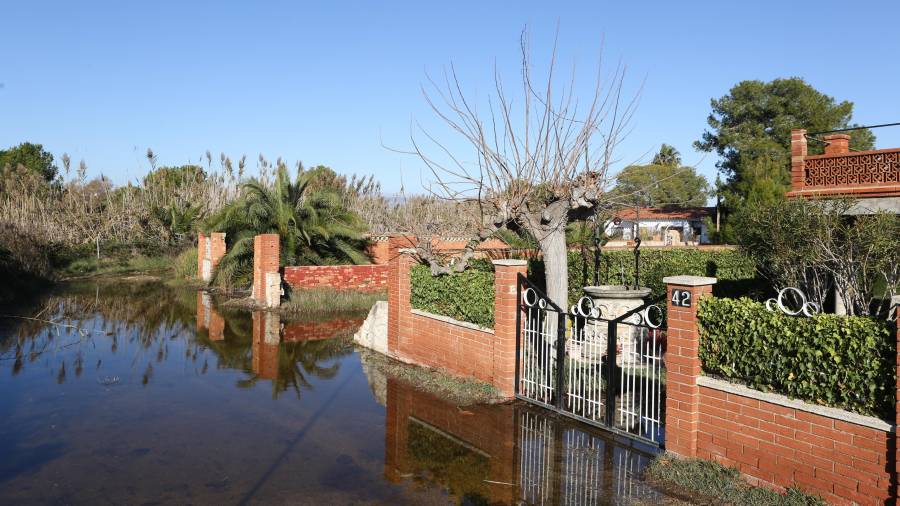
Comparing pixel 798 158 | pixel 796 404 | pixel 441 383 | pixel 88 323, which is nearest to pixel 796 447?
pixel 796 404

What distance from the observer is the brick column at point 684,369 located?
20.4ft

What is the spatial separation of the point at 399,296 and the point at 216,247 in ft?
47.6

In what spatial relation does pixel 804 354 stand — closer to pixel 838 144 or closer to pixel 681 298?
pixel 681 298

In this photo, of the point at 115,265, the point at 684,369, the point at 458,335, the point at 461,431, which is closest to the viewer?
the point at 684,369

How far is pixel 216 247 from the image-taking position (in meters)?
23.8

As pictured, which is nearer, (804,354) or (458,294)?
(804,354)

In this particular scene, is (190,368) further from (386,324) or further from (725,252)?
(725,252)

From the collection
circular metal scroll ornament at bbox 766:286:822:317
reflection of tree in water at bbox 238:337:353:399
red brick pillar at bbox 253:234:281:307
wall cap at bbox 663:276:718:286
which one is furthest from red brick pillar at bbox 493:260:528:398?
red brick pillar at bbox 253:234:281:307

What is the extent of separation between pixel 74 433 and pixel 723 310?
→ 7228 mm

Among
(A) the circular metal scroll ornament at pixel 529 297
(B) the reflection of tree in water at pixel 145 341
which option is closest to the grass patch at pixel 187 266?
(B) the reflection of tree in water at pixel 145 341

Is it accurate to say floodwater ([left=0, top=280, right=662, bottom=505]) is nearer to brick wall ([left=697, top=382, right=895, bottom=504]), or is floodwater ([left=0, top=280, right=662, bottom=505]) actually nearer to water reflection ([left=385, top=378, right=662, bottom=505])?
water reflection ([left=385, top=378, right=662, bottom=505])

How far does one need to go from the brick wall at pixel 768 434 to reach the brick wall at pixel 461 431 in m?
1.74

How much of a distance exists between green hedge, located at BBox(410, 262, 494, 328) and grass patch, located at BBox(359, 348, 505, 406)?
0.90 meters

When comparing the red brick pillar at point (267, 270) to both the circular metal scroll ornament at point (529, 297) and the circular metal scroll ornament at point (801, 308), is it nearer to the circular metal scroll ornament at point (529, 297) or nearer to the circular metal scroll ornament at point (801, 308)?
the circular metal scroll ornament at point (529, 297)
